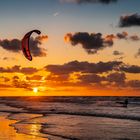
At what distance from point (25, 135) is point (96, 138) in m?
4.11

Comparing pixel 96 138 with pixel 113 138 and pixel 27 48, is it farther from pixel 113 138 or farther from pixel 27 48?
pixel 27 48

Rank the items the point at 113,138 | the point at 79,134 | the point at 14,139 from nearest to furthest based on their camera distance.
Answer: the point at 14,139, the point at 113,138, the point at 79,134

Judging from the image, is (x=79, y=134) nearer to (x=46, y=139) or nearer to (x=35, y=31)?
(x=46, y=139)

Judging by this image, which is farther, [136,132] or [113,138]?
[136,132]

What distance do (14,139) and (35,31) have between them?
19.9 ft

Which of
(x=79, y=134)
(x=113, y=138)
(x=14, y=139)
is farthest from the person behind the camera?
(x=79, y=134)

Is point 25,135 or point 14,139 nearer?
point 14,139

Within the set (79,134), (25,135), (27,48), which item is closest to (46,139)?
(25,135)

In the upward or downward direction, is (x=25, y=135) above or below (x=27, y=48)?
below

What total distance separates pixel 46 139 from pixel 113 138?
3.82 m

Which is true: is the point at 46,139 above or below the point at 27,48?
below

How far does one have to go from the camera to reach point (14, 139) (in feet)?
66.3

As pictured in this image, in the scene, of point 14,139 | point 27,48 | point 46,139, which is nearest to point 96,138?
point 46,139

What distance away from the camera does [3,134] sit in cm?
2198
